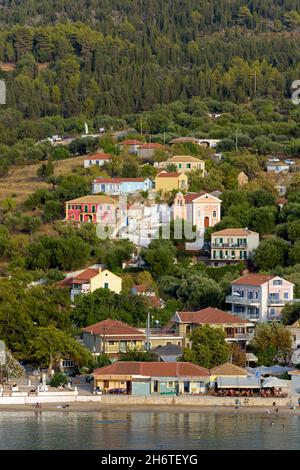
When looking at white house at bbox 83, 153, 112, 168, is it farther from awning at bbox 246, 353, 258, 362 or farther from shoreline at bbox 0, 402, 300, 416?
shoreline at bbox 0, 402, 300, 416

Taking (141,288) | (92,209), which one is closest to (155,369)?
(141,288)

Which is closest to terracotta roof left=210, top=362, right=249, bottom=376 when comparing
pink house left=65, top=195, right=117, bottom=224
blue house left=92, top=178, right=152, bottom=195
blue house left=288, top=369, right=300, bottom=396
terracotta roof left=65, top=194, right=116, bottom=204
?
blue house left=288, top=369, right=300, bottom=396

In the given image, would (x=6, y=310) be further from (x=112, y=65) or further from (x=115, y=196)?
(x=112, y=65)

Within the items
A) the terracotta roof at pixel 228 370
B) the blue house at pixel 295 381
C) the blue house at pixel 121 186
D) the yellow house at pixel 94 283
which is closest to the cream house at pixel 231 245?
the yellow house at pixel 94 283

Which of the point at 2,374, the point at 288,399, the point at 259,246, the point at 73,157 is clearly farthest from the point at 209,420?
the point at 73,157

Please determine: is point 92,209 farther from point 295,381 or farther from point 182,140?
point 295,381

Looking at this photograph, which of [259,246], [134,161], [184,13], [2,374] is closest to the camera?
[2,374]

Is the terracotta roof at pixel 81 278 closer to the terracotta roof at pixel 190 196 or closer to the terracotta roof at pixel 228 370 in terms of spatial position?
the terracotta roof at pixel 190 196
